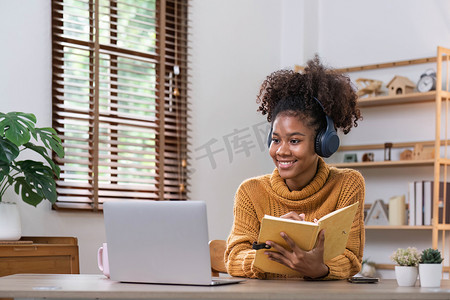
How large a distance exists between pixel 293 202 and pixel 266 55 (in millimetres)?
2935

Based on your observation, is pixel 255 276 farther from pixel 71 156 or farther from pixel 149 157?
pixel 149 157

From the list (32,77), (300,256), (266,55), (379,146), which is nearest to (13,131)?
(32,77)

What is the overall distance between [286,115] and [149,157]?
A: 2254mm

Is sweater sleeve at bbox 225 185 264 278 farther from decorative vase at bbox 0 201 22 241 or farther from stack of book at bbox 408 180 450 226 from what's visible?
stack of book at bbox 408 180 450 226

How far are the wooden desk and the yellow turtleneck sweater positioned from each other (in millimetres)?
1208

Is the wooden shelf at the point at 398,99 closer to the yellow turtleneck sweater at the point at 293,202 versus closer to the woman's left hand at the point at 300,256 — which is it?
the yellow turtleneck sweater at the point at 293,202

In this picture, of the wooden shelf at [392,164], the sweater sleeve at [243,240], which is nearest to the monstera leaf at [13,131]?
the sweater sleeve at [243,240]

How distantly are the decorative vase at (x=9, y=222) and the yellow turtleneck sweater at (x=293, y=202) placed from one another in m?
1.29

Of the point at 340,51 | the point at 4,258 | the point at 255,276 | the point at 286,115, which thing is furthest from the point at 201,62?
the point at 255,276

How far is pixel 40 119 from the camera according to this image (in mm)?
3773

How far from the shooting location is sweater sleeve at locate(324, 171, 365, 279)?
1.98 metres

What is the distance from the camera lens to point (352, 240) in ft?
7.06

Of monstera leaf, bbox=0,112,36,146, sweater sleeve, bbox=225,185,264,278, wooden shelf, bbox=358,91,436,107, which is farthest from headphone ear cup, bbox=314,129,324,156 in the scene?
wooden shelf, bbox=358,91,436,107

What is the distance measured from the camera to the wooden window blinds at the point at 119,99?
3.91 metres
